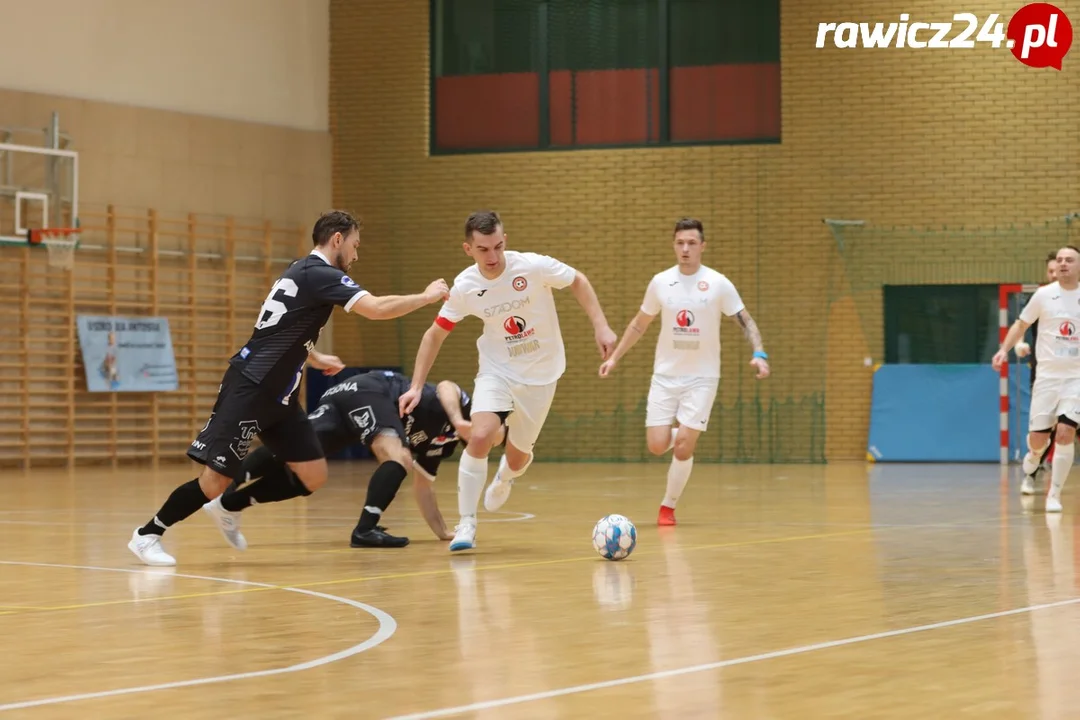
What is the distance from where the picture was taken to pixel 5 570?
27.0 feet

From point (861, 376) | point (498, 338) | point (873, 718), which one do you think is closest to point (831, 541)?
point (498, 338)

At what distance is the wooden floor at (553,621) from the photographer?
14.9ft

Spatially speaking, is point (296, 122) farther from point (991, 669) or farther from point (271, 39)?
point (991, 669)

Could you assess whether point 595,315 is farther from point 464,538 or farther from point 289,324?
point 289,324

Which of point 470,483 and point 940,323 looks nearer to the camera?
point 470,483

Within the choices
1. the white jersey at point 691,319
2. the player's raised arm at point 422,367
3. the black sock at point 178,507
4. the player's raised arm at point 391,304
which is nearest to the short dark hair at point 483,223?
the player's raised arm at point 422,367

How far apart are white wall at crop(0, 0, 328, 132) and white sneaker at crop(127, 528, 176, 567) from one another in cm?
1377

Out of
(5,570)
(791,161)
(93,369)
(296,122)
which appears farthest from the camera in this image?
(296,122)

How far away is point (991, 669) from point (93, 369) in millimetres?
18282

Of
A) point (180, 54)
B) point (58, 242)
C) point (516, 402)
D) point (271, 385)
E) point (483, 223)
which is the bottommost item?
point (516, 402)

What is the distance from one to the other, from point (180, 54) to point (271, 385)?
51.3 ft

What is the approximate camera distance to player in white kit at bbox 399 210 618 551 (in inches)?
361

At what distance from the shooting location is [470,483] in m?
9.17

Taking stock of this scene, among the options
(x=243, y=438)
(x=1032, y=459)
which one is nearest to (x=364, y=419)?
(x=243, y=438)
